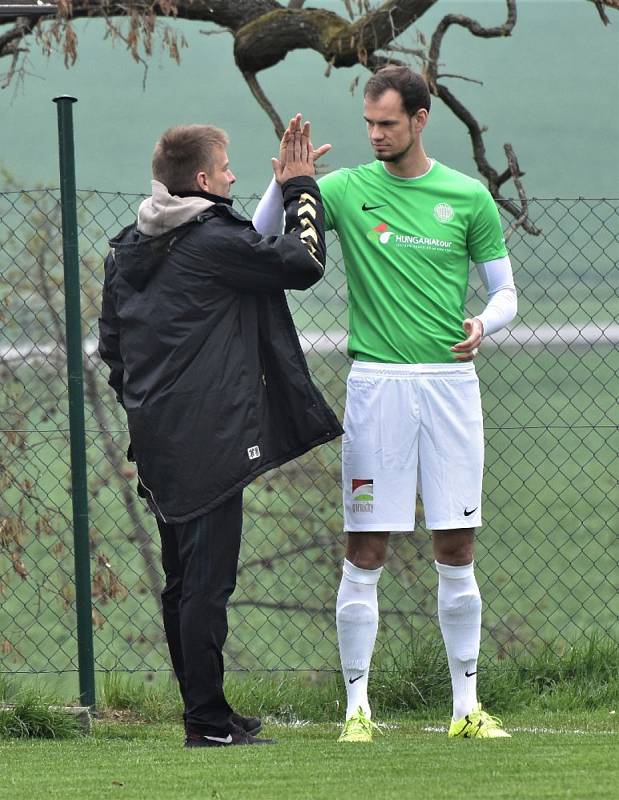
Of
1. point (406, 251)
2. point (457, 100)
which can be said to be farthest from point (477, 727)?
point (457, 100)

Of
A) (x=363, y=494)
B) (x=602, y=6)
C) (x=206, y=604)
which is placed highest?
(x=602, y=6)

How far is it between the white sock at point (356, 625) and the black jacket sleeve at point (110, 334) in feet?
2.93

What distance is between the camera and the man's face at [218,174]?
3.55 metres

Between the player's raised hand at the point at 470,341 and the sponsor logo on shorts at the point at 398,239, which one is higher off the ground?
the sponsor logo on shorts at the point at 398,239

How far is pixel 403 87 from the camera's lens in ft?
12.1

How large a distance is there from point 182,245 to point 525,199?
2330mm

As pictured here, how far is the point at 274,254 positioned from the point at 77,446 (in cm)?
146

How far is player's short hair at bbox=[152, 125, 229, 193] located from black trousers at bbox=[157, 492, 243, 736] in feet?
2.99

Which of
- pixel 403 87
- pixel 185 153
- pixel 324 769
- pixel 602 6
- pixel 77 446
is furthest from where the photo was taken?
pixel 602 6

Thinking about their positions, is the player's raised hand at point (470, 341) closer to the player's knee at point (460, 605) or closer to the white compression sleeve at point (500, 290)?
the white compression sleeve at point (500, 290)

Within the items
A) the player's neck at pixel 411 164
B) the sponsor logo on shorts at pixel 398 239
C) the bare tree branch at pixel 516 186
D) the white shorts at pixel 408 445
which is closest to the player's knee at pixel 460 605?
the white shorts at pixel 408 445

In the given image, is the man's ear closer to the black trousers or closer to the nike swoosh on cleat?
the nike swoosh on cleat

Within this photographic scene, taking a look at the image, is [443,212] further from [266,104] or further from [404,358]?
[266,104]

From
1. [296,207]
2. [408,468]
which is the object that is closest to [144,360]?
[296,207]
